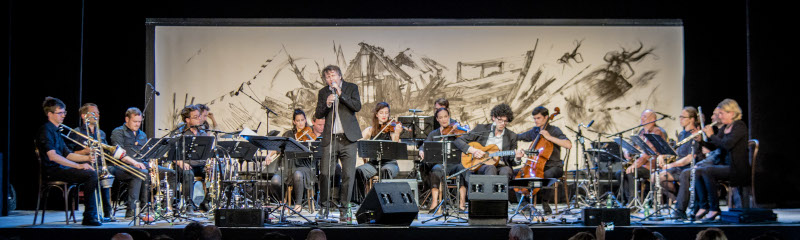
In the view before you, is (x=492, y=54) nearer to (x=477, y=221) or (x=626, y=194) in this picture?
(x=626, y=194)

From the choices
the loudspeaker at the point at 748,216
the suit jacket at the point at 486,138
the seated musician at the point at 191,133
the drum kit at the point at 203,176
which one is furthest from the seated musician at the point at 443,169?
the loudspeaker at the point at 748,216

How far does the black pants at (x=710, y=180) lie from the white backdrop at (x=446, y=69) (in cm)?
279

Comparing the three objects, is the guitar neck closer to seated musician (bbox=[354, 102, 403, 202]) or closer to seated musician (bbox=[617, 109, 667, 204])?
seated musician (bbox=[354, 102, 403, 202])

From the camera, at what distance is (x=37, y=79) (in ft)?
31.4

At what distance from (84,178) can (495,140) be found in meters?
4.30

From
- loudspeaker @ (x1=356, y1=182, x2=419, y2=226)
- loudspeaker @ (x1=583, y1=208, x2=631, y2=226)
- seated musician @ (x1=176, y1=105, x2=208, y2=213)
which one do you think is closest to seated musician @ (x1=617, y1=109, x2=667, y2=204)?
loudspeaker @ (x1=583, y1=208, x2=631, y2=226)

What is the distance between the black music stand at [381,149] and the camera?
7656 mm

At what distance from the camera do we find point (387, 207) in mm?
6734

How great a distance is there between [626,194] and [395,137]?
2.95 metres

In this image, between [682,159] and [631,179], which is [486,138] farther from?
[682,159]

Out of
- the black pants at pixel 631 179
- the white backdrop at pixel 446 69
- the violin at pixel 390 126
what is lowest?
the black pants at pixel 631 179

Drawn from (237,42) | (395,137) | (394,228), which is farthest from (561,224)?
(237,42)

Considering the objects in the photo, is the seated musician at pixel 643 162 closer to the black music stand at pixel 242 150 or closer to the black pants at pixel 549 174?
the black pants at pixel 549 174

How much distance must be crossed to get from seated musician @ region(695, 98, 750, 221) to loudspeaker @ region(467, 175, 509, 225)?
2112 mm
